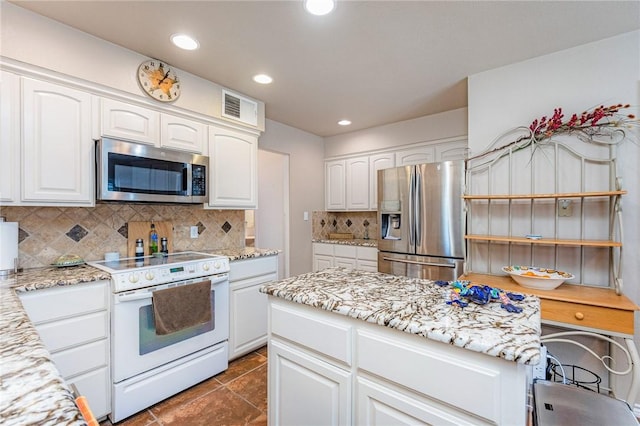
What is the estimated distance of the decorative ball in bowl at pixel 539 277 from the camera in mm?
1926

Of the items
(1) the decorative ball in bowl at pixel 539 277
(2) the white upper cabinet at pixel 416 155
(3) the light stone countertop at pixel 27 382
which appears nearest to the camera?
(3) the light stone countertop at pixel 27 382

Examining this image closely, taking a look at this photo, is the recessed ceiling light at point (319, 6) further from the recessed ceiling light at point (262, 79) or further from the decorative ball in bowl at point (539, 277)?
the decorative ball in bowl at point (539, 277)

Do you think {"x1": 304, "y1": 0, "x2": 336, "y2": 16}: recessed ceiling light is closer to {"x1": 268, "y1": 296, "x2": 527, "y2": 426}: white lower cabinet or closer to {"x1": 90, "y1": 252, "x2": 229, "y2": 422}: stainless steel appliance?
{"x1": 268, "y1": 296, "x2": 527, "y2": 426}: white lower cabinet

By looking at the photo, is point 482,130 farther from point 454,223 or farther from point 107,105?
point 107,105

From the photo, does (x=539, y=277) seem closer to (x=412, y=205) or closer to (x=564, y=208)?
(x=564, y=208)

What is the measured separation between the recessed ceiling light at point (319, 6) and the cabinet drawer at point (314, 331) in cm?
169

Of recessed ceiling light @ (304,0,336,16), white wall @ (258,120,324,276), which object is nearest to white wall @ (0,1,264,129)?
recessed ceiling light @ (304,0,336,16)

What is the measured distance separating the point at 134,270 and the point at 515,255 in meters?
2.85

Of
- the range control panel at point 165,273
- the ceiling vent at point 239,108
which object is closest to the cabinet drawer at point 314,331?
the range control panel at point 165,273

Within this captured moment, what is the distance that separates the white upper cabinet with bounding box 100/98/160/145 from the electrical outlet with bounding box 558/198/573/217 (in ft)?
10.4

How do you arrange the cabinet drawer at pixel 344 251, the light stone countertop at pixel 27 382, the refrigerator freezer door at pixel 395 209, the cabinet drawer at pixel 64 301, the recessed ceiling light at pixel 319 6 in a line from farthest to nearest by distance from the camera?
1. the cabinet drawer at pixel 344 251
2. the refrigerator freezer door at pixel 395 209
3. the recessed ceiling light at pixel 319 6
4. the cabinet drawer at pixel 64 301
5. the light stone countertop at pixel 27 382

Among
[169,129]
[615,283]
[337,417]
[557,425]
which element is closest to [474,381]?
[557,425]

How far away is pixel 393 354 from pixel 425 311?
0.67ft

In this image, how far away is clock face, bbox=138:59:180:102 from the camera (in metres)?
2.26
